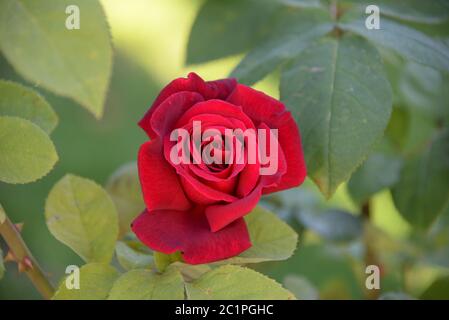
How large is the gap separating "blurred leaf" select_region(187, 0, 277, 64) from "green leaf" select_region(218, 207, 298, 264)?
34cm

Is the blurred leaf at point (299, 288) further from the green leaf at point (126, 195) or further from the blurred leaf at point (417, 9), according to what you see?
→ the blurred leaf at point (417, 9)

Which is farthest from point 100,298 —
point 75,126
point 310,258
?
point 75,126

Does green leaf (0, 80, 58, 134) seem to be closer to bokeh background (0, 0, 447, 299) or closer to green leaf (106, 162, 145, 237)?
green leaf (106, 162, 145, 237)

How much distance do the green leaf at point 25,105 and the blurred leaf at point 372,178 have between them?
1.50 feet

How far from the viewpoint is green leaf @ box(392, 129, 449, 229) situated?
2.98 ft

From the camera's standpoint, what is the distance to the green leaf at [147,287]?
0.56 meters

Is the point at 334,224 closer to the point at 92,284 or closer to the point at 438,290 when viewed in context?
the point at 438,290

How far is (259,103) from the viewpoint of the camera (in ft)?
1.99

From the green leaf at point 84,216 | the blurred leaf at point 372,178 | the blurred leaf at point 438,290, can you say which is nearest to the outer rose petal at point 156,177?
the green leaf at point 84,216

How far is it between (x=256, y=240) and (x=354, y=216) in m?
0.44

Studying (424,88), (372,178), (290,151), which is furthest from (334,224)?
(290,151)

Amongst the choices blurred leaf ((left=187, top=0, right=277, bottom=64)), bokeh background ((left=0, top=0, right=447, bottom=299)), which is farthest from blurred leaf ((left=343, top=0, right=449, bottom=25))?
bokeh background ((left=0, top=0, right=447, bottom=299))

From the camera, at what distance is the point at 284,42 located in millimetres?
806
